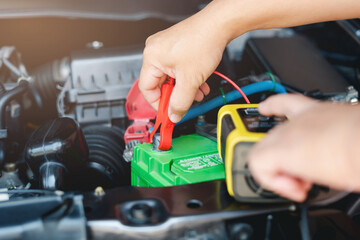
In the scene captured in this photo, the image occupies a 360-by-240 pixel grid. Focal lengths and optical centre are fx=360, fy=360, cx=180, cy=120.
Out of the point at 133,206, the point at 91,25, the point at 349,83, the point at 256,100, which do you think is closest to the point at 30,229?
the point at 133,206

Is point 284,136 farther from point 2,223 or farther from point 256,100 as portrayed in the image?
point 256,100

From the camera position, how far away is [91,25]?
1546 mm

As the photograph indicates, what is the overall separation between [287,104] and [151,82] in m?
0.44

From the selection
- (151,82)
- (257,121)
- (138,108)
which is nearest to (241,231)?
(257,121)

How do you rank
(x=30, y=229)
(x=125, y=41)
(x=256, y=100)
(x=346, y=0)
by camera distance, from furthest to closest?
(x=125, y=41)
(x=256, y=100)
(x=346, y=0)
(x=30, y=229)

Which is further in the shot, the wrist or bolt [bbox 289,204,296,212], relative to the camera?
the wrist

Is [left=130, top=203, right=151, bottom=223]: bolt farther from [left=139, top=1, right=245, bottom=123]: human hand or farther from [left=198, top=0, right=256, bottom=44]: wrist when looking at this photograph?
[left=198, top=0, right=256, bottom=44]: wrist

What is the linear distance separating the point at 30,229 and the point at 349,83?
1.28m

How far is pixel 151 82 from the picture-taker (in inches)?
38.3

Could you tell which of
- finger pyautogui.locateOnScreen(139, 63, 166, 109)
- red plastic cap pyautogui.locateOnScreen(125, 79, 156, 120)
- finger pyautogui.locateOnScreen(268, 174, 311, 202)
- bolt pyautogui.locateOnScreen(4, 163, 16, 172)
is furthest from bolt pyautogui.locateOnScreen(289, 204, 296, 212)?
bolt pyautogui.locateOnScreen(4, 163, 16, 172)

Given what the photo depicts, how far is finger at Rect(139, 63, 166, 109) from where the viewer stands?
95 centimetres

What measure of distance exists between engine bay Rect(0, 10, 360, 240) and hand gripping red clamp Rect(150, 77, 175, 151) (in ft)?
0.10

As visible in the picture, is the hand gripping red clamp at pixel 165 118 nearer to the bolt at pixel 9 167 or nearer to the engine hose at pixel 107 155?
the engine hose at pixel 107 155

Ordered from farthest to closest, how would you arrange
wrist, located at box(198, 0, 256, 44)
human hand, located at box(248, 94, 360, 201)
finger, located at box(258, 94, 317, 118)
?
wrist, located at box(198, 0, 256, 44)
finger, located at box(258, 94, 317, 118)
human hand, located at box(248, 94, 360, 201)
